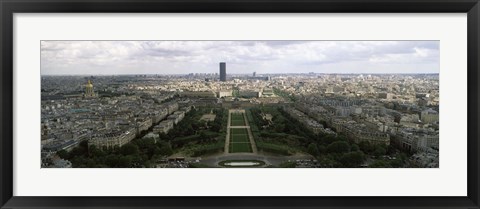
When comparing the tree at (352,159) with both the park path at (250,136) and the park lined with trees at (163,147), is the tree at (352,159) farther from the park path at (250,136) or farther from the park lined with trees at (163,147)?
the park lined with trees at (163,147)

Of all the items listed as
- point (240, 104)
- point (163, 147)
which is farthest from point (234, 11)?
point (163, 147)

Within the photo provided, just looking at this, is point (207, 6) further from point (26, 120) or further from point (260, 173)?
point (26, 120)

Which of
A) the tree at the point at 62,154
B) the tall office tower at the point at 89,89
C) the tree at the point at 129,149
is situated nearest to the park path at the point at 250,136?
the tree at the point at 129,149

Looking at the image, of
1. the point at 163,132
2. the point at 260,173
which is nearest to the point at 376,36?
the point at 260,173

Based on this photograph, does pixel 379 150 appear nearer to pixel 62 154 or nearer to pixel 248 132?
pixel 248 132

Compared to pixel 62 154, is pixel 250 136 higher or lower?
higher

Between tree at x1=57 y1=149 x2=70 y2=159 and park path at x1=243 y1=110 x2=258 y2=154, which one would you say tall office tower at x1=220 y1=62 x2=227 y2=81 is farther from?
tree at x1=57 y1=149 x2=70 y2=159
